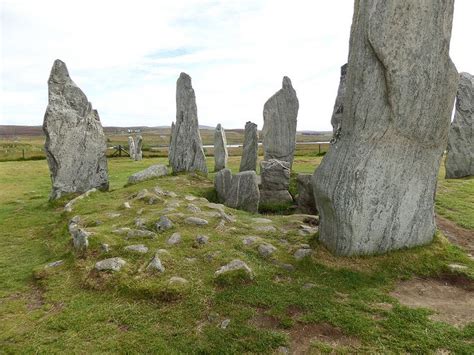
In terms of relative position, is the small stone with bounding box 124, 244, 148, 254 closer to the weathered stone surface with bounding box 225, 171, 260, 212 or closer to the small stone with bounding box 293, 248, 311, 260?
the small stone with bounding box 293, 248, 311, 260

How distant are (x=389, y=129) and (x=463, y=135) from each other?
605 inches

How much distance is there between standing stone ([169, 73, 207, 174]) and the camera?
21000 mm

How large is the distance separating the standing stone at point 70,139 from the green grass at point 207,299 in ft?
19.4

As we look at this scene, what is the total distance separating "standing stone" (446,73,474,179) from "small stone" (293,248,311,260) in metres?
15.8

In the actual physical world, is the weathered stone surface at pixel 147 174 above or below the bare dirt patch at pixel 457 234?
above

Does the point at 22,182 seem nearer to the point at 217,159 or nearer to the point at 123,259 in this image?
the point at 217,159

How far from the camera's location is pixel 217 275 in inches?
313

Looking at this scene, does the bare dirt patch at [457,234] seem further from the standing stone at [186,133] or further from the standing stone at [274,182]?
the standing stone at [186,133]

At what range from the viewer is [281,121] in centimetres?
2088

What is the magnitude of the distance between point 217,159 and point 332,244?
18204 mm

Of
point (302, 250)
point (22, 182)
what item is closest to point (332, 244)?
point (302, 250)

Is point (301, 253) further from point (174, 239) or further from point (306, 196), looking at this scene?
point (306, 196)

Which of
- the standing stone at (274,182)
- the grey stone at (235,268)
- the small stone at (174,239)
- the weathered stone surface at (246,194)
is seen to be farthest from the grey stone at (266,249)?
the standing stone at (274,182)

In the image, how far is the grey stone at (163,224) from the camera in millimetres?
10398
